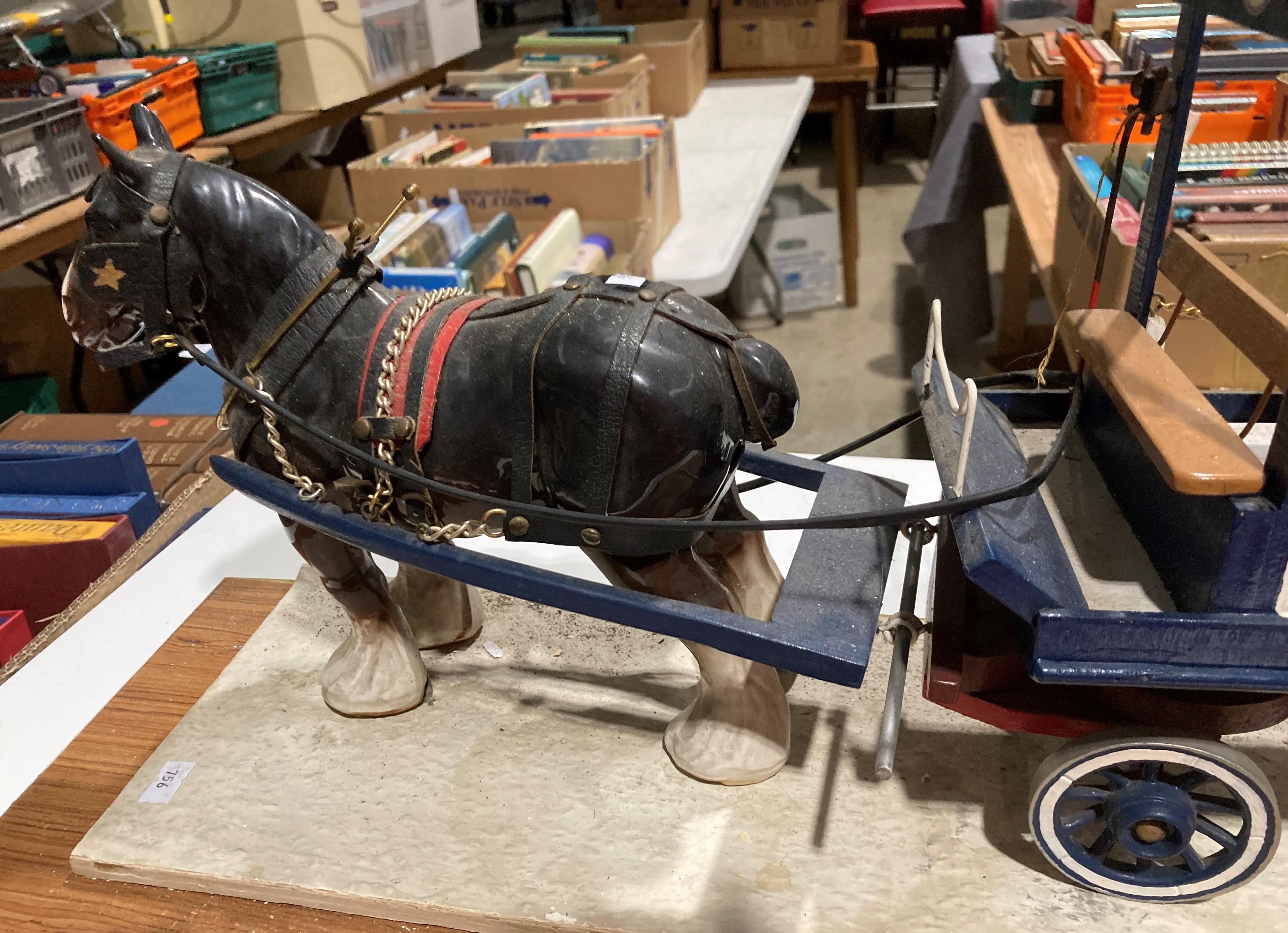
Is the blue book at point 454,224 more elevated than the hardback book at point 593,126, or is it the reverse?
the hardback book at point 593,126

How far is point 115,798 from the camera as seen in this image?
1.17 metres

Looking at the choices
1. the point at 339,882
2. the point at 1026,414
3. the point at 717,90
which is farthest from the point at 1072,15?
the point at 339,882

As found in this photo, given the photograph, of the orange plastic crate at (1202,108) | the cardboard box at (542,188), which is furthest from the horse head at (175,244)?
the orange plastic crate at (1202,108)

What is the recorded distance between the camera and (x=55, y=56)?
7.89ft

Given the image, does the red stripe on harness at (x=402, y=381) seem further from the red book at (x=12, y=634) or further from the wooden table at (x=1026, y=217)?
the wooden table at (x=1026, y=217)

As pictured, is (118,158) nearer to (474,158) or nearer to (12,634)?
(12,634)

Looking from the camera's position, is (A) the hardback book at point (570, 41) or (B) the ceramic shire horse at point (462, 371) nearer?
(B) the ceramic shire horse at point (462, 371)

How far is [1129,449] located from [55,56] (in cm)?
267

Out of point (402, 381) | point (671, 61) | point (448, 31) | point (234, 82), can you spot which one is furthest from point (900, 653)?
point (448, 31)

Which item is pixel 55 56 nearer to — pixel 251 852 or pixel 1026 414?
pixel 251 852

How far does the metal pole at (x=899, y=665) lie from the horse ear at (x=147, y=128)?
93cm

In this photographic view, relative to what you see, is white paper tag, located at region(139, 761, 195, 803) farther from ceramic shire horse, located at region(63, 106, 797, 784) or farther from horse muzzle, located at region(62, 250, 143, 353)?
horse muzzle, located at region(62, 250, 143, 353)

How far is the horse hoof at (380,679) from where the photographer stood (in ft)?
4.00

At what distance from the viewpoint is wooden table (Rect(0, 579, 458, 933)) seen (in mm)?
1032
